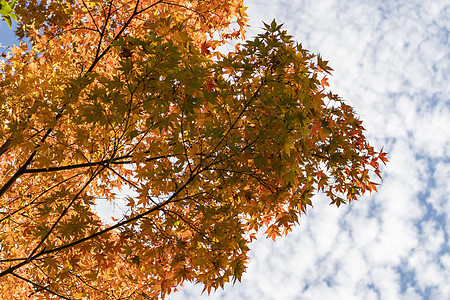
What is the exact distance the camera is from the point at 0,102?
442 centimetres

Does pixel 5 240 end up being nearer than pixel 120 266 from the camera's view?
No

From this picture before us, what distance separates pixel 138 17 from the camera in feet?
16.5

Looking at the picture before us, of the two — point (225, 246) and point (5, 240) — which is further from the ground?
point (5, 240)

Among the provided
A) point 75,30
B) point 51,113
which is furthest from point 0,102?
point 75,30

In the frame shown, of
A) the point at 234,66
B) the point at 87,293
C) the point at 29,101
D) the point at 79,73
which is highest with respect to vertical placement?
the point at 79,73

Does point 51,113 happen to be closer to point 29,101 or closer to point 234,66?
point 29,101

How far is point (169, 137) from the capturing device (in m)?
4.19

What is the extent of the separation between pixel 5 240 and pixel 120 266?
1.96 metres

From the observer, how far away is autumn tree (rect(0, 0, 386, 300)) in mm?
3398

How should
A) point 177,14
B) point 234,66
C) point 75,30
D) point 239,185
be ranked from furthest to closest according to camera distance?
point 75,30
point 177,14
point 239,185
point 234,66

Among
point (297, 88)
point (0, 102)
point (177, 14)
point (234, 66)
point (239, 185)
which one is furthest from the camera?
point (177, 14)

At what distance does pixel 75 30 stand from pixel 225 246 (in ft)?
12.6

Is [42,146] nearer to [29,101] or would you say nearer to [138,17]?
[29,101]

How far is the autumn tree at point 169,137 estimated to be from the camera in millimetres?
3398
